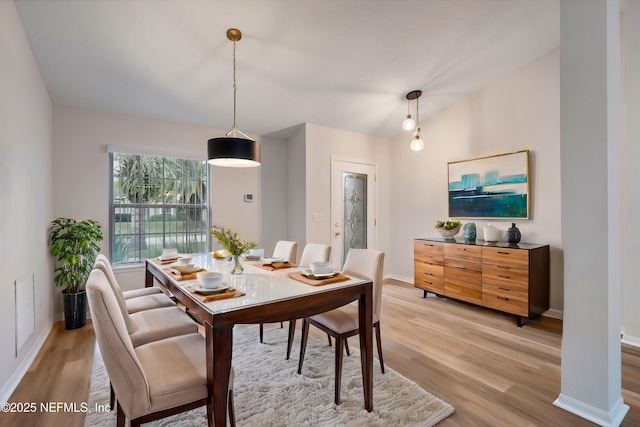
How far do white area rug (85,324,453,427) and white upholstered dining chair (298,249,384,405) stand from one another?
0.40 feet

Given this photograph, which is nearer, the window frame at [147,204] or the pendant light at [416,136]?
the window frame at [147,204]

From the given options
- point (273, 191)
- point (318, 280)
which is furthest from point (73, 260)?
point (318, 280)

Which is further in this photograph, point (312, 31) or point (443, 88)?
point (443, 88)

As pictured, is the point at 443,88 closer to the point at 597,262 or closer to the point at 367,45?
the point at 367,45

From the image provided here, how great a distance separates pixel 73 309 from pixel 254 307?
2.88 m

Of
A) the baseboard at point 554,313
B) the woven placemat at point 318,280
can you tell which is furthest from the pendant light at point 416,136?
the woven placemat at point 318,280

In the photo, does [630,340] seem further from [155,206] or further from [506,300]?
[155,206]

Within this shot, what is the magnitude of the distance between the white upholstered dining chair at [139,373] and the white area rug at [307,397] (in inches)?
19.3

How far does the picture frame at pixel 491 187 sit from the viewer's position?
12.1ft

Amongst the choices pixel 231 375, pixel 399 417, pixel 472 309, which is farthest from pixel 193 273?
pixel 472 309

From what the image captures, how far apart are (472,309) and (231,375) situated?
3.31m

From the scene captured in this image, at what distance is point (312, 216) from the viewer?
447cm

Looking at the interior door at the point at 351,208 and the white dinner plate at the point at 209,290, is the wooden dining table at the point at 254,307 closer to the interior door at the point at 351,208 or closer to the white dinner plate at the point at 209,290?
the white dinner plate at the point at 209,290

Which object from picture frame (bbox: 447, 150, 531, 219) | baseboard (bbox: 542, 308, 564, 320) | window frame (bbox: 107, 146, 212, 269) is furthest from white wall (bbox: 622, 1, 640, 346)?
window frame (bbox: 107, 146, 212, 269)
